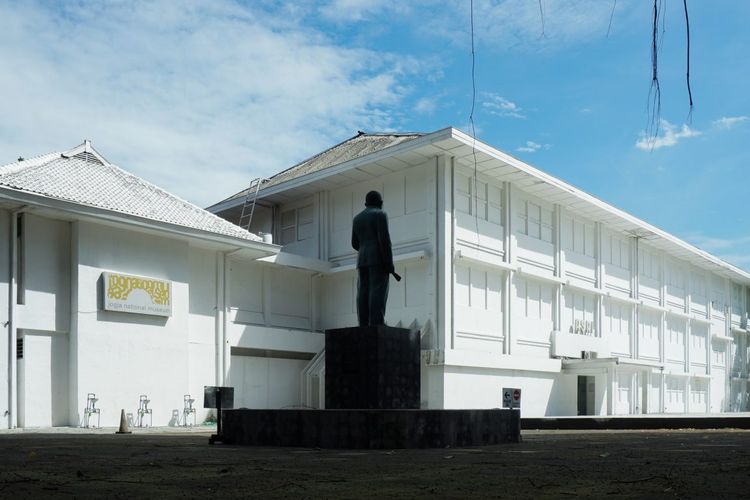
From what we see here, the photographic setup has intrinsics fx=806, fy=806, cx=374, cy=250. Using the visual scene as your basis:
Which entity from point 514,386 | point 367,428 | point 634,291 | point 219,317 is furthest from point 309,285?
point 367,428

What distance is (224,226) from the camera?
25.7m

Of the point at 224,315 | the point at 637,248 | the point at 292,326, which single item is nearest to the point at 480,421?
the point at 224,315

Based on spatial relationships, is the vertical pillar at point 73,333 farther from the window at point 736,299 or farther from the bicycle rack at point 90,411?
the window at point 736,299

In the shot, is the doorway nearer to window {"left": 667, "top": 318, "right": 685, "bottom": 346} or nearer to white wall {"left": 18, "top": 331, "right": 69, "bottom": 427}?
window {"left": 667, "top": 318, "right": 685, "bottom": 346}

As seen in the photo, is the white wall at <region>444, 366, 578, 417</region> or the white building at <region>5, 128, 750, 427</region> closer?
the white building at <region>5, 128, 750, 427</region>

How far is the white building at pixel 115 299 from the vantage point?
20.2 metres

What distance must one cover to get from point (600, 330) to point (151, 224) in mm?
19355

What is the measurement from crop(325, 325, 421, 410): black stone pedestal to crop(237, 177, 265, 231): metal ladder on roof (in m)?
19.8

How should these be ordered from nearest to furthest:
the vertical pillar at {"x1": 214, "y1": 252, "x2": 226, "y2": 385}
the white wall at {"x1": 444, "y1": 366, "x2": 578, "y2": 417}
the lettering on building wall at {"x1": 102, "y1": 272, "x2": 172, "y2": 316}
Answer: the lettering on building wall at {"x1": 102, "y1": 272, "x2": 172, "y2": 316} < the vertical pillar at {"x1": 214, "y1": 252, "x2": 226, "y2": 385} < the white wall at {"x1": 444, "y1": 366, "x2": 578, "y2": 417}

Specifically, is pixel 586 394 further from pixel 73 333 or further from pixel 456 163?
pixel 73 333

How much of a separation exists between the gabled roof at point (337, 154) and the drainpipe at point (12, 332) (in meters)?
12.0

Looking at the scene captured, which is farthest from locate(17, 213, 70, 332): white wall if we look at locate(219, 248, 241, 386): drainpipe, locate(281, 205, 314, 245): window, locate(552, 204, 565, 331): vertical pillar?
locate(552, 204, 565, 331): vertical pillar

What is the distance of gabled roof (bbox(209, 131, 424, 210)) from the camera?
30375 millimetres

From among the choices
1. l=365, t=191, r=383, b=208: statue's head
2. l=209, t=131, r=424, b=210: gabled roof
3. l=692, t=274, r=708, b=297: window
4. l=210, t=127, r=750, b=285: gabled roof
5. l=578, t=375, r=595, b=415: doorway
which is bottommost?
l=578, t=375, r=595, b=415: doorway
